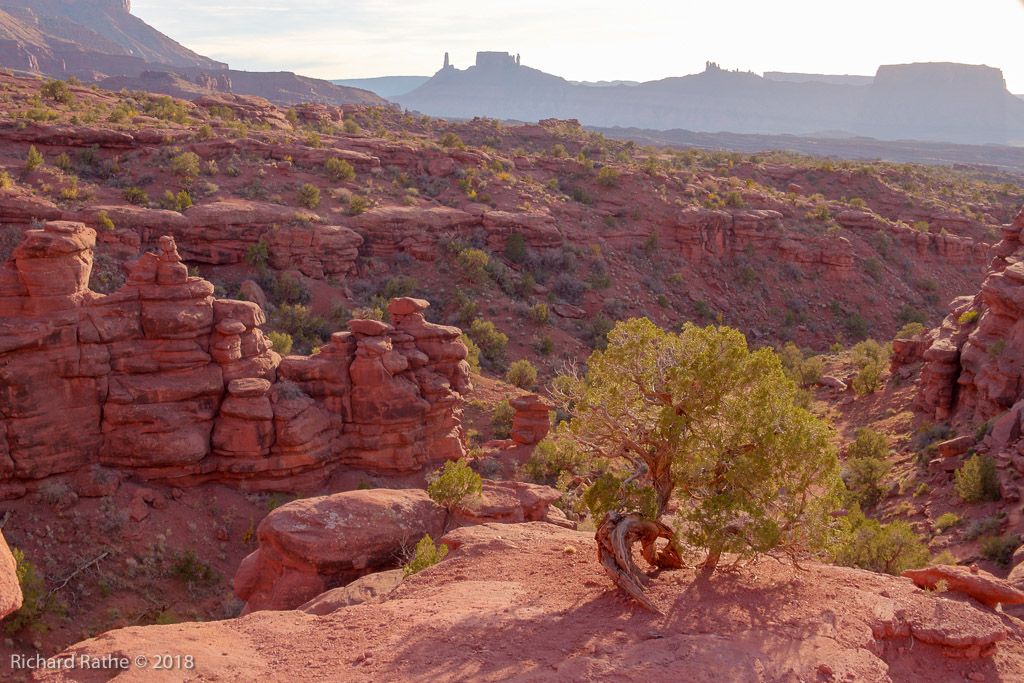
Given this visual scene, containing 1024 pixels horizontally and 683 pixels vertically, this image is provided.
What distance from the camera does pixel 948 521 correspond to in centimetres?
1627

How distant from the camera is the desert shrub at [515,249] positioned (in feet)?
129

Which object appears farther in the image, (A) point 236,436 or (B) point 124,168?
(B) point 124,168

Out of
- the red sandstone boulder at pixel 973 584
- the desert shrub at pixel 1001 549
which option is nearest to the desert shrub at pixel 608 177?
the desert shrub at pixel 1001 549

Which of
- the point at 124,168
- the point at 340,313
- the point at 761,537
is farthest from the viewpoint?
the point at 124,168

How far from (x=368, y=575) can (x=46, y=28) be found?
6753 inches

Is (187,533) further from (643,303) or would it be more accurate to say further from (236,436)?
(643,303)

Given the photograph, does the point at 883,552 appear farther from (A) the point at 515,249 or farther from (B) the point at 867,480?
(A) the point at 515,249

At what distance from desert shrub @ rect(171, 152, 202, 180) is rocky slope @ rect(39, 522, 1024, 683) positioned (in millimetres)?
29731

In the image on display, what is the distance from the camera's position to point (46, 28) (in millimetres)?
138125

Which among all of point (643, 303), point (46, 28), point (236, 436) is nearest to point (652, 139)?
point (643, 303)

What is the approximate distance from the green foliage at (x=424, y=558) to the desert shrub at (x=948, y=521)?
40.7 feet

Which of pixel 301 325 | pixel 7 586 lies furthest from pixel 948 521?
pixel 301 325

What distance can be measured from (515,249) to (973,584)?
1245 inches

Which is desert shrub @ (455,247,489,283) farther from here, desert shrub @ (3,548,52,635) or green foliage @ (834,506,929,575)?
green foliage @ (834,506,929,575)
